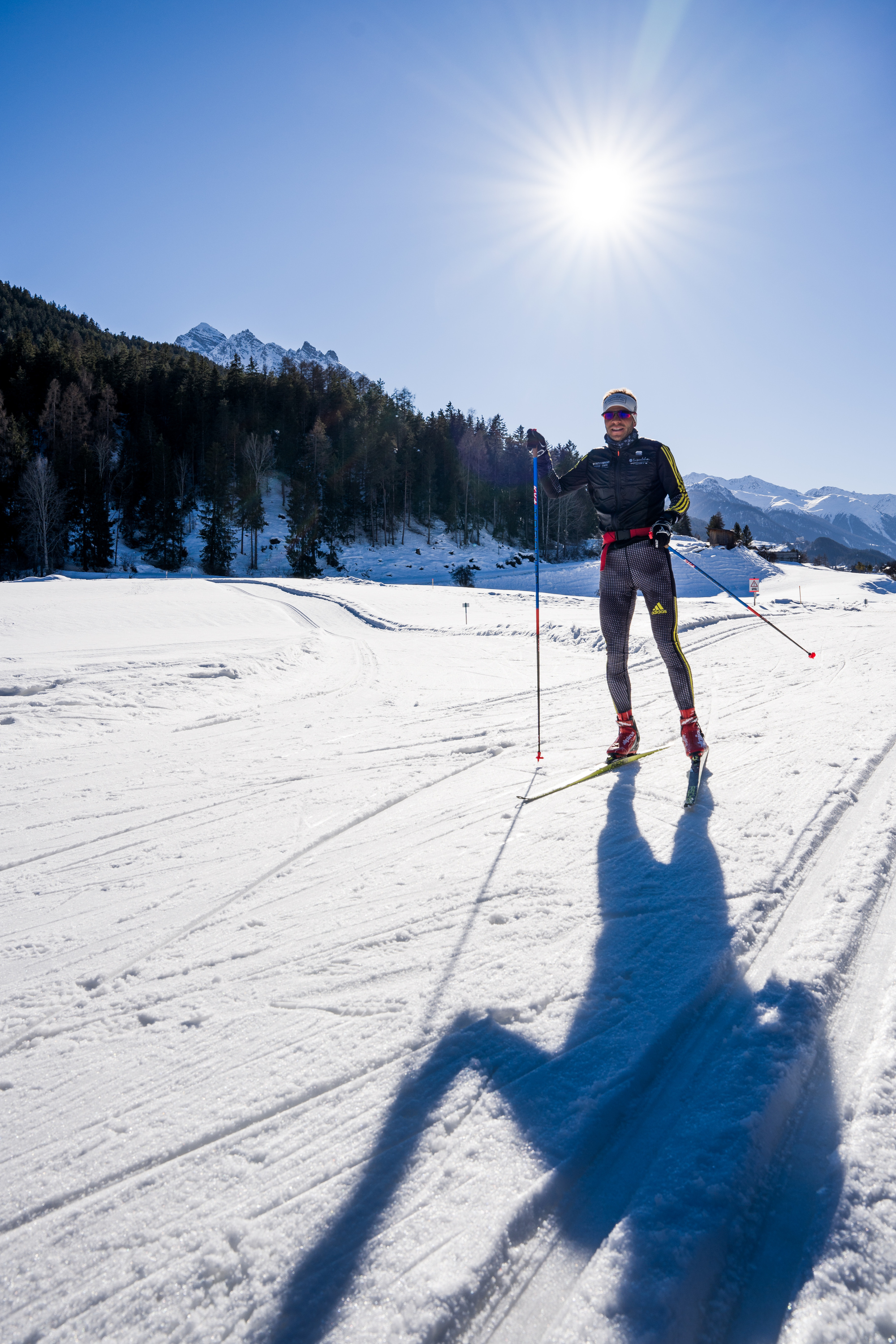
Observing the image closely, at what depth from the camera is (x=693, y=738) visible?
3.42 metres

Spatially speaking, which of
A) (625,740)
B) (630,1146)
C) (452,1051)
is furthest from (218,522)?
(630,1146)

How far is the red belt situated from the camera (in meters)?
3.76

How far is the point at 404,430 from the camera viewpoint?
55.7 meters

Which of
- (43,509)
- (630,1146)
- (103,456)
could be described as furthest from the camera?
(103,456)

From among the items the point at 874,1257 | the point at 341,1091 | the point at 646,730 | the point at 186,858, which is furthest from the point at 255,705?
the point at 874,1257

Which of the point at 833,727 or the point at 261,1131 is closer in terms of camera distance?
the point at 261,1131

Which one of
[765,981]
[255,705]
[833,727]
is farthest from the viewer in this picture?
[255,705]

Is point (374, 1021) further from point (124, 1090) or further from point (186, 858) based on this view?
point (186, 858)

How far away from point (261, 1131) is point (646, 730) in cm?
381

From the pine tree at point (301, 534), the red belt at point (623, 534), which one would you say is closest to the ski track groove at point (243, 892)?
the red belt at point (623, 534)

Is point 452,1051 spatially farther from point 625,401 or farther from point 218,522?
point 218,522

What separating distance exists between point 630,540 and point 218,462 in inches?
1872

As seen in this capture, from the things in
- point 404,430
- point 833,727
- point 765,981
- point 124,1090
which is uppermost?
point 404,430

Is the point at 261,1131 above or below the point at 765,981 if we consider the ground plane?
below
